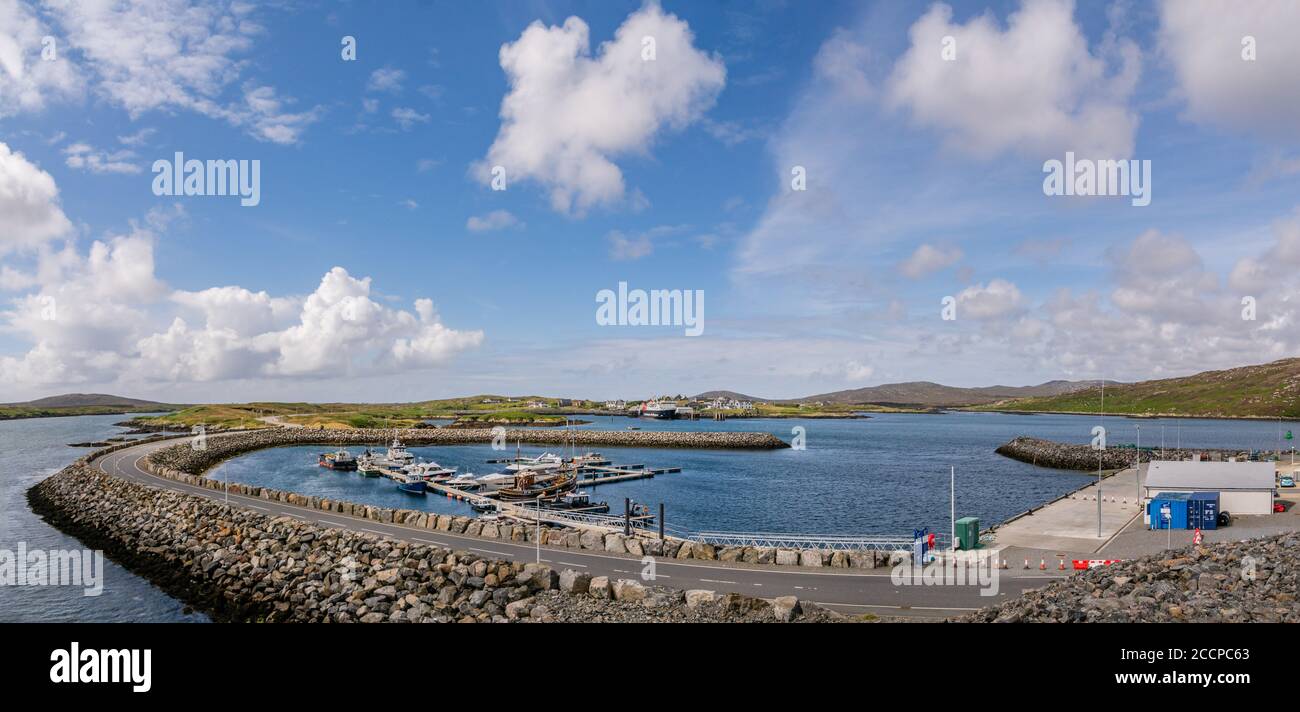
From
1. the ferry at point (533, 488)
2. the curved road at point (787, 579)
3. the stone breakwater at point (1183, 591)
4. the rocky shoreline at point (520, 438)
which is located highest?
the stone breakwater at point (1183, 591)

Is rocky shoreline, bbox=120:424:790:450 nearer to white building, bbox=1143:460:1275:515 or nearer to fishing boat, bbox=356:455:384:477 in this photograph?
fishing boat, bbox=356:455:384:477

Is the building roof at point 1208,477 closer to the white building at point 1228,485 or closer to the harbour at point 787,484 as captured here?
the white building at point 1228,485

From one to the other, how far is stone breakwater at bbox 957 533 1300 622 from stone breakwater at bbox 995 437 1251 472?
264 ft

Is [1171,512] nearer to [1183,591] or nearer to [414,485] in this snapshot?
[1183,591]

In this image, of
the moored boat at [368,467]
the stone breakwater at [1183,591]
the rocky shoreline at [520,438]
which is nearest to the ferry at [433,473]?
the moored boat at [368,467]

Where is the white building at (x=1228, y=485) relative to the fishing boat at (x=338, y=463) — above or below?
above

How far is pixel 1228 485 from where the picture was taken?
48.9 meters

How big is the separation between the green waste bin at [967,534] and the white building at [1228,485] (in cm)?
2125

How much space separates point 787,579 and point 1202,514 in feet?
110

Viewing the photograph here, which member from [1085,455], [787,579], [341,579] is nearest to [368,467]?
[341,579]

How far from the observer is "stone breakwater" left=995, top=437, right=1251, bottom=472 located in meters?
99.8

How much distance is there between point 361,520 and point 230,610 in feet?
35.7

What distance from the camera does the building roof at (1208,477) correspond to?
48469mm
